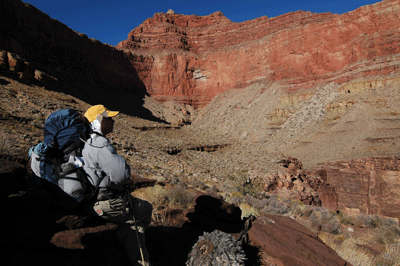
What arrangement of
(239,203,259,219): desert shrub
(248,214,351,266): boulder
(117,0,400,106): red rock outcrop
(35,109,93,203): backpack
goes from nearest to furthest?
(35,109,93,203): backpack < (248,214,351,266): boulder < (239,203,259,219): desert shrub < (117,0,400,106): red rock outcrop

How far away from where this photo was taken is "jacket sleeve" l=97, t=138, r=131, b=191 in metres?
2.38

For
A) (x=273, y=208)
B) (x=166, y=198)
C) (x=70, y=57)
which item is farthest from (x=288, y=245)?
(x=70, y=57)

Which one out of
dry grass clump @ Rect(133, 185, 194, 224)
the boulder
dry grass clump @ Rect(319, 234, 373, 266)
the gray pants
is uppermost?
the gray pants

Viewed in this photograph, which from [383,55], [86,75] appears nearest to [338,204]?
[383,55]

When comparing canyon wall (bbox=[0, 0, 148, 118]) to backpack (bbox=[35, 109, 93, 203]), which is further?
canyon wall (bbox=[0, 0, 148, 118])

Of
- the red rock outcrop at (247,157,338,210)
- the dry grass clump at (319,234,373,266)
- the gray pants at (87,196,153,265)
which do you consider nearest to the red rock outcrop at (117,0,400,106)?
the red rock outcrop at (247,157,338,210)

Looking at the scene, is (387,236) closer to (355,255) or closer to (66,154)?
(355,255)

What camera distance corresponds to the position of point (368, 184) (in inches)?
579

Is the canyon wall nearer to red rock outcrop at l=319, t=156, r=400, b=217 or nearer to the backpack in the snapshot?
the backpack

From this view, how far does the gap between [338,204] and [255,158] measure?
21.2 ft

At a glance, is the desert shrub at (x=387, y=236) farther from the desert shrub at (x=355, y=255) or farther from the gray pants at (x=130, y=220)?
the gray pants at (x=130, y=220)

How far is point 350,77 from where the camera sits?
26016 mm

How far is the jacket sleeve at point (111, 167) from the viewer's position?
2.38m

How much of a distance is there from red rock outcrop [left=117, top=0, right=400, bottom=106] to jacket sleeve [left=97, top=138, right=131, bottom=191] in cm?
2968
